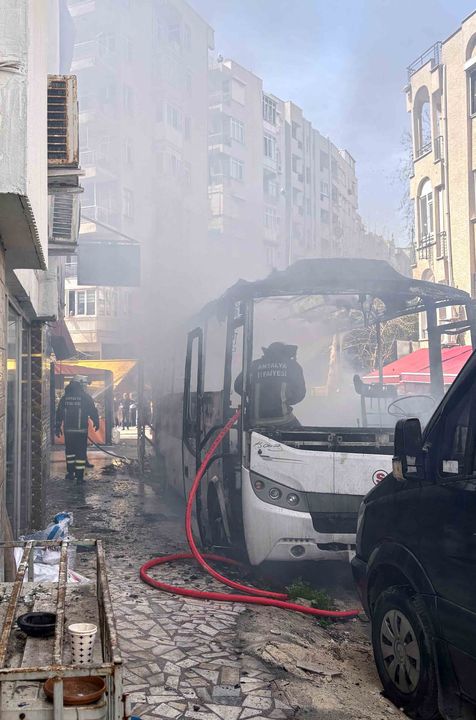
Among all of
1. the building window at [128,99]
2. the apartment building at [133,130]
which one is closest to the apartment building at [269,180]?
the apartment building at [133,130]

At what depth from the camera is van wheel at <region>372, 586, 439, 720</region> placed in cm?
342

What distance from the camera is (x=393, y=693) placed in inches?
147

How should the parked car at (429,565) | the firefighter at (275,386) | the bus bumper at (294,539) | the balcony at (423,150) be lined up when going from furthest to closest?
1. the balcony at (423,150)
2. the firefighter at (275,386)
3. the bus bumper at (294,539)
4. the parked car at (429,565)

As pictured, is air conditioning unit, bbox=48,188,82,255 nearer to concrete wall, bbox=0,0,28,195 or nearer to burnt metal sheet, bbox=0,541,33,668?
concrete wall, bbox=0,0,28,195

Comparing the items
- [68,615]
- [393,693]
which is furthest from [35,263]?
[393,693]

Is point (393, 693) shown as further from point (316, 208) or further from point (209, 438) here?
point (316, 208)

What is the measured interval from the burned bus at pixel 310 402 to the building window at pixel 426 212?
15968mm

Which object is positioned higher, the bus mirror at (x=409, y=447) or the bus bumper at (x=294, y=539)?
the bus mirror at (x=409, y=447)

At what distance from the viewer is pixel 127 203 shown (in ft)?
121

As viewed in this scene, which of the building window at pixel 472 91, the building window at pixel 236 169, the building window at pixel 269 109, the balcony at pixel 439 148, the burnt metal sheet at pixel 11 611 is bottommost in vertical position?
the burnt metal sheet at pixel 11 611

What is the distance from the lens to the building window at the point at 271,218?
4838cm

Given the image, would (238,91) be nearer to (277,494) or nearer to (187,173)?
(187,173)

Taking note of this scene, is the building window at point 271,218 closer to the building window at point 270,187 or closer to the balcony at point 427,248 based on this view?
the building window at point 270,187

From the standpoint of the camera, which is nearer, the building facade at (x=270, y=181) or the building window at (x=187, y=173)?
the building window at (x=187, y=173)
